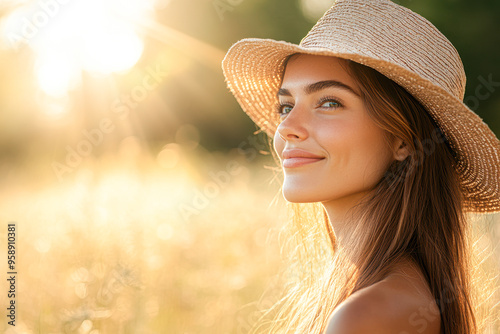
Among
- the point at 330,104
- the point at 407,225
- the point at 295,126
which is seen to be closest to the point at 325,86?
the point at 330,104

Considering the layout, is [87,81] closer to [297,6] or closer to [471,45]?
[297,6]

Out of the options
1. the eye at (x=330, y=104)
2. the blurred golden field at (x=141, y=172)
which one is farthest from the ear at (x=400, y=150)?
the blurred golden field at (x=141, y=172)

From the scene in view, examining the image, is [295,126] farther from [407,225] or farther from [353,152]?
[407,225]

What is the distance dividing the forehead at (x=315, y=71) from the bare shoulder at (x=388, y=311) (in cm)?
80

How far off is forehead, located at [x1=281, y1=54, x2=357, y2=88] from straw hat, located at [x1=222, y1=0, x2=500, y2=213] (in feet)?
0.21

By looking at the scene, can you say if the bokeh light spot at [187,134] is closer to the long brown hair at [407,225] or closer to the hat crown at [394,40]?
the hat crown at [394,40]

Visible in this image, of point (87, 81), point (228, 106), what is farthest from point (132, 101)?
point (228, 106)

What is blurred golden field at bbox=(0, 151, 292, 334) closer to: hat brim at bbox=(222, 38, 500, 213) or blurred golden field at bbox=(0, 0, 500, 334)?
blurred golden field at bbox=(0, 0, 500, 334)

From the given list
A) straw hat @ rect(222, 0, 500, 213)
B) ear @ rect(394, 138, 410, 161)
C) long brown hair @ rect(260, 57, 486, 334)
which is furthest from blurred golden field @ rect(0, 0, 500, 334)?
ear @ rect(394, 138, 410, 161)

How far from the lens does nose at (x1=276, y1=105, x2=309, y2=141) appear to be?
2004 millimetres

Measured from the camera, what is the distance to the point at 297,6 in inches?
549

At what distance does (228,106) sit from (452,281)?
13336 millimetres

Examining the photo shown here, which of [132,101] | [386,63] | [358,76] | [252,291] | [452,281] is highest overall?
[386,63]

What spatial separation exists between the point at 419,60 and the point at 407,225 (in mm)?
594
